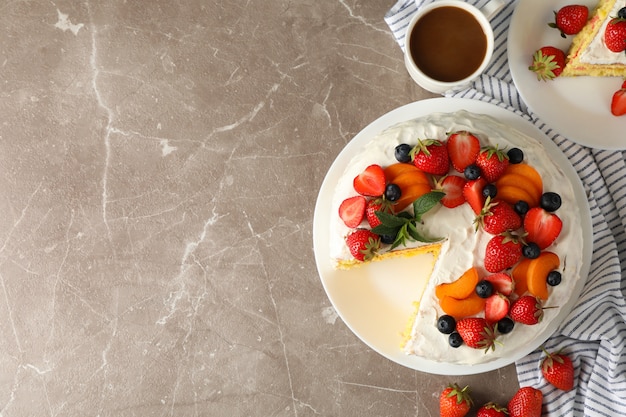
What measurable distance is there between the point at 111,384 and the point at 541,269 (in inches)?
60.9

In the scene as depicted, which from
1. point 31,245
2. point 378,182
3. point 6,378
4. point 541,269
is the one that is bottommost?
point 6,378

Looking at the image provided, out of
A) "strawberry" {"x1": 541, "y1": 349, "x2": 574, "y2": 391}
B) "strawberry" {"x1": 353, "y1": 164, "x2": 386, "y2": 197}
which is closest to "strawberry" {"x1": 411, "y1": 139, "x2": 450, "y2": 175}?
"strawberry" {"x1": 353, "y1": 164, "x2": 386, "y2": 197}

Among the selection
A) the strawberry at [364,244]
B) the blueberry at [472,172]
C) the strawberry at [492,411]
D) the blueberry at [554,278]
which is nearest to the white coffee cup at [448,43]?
the blueberry at [472,172]

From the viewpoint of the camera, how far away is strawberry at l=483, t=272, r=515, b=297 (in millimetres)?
1859

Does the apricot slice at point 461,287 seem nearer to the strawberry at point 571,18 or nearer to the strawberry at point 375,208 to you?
the strawberry at point 375,208

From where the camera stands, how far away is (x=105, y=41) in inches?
92.8

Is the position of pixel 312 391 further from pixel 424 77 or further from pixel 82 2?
pixel 82 2

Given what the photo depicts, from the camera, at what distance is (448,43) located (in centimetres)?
208

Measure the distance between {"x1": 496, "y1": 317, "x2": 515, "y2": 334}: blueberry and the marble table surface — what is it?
0.48m

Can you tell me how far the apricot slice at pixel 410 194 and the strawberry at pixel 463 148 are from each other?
12cm

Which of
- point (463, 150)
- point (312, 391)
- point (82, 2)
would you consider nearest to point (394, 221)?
point (463, 150)

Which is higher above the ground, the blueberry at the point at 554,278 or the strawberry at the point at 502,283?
the blueberry at the point at 554,278

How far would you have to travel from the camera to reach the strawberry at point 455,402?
219cm

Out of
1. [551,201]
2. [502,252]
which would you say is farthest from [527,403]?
[551,201]
